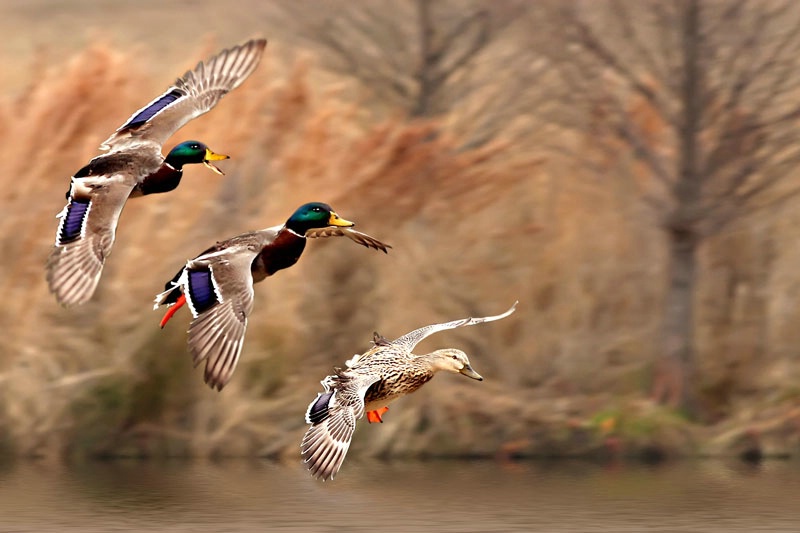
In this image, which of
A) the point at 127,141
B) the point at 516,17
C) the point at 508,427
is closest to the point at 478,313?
the point at 508,427

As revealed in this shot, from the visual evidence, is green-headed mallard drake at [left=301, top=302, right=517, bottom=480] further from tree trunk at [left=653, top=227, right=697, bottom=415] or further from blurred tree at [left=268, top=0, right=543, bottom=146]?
blurred tree at [left=268, top=0, right=543, bottom=146]

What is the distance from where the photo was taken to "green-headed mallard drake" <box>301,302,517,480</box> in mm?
8078

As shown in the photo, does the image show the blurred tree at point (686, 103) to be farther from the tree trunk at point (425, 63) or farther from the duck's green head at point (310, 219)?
the duck's green head at point (310, 219)

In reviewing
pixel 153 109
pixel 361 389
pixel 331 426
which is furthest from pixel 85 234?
pixel 331 426

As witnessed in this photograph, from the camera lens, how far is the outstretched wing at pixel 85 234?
9.05m

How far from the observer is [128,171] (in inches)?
372

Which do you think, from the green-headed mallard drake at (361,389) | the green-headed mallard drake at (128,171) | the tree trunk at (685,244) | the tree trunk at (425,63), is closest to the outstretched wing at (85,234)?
the green-headed mallard drake at (128,171)

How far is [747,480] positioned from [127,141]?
5.56 meters

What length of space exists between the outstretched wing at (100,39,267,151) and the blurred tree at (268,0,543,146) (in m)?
5.38

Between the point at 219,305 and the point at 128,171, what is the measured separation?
1311 mm

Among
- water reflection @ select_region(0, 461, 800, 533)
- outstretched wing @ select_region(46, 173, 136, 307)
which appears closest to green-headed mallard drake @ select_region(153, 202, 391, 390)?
outstretched wing @ select_region(46, 173, 136, 307)

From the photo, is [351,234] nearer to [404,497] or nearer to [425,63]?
[404,497]

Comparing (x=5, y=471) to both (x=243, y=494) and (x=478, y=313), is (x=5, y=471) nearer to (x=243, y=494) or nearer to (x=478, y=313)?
(x=243, y=494)

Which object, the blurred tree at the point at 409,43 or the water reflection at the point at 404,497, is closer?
the water reflection at the point at 404,497
